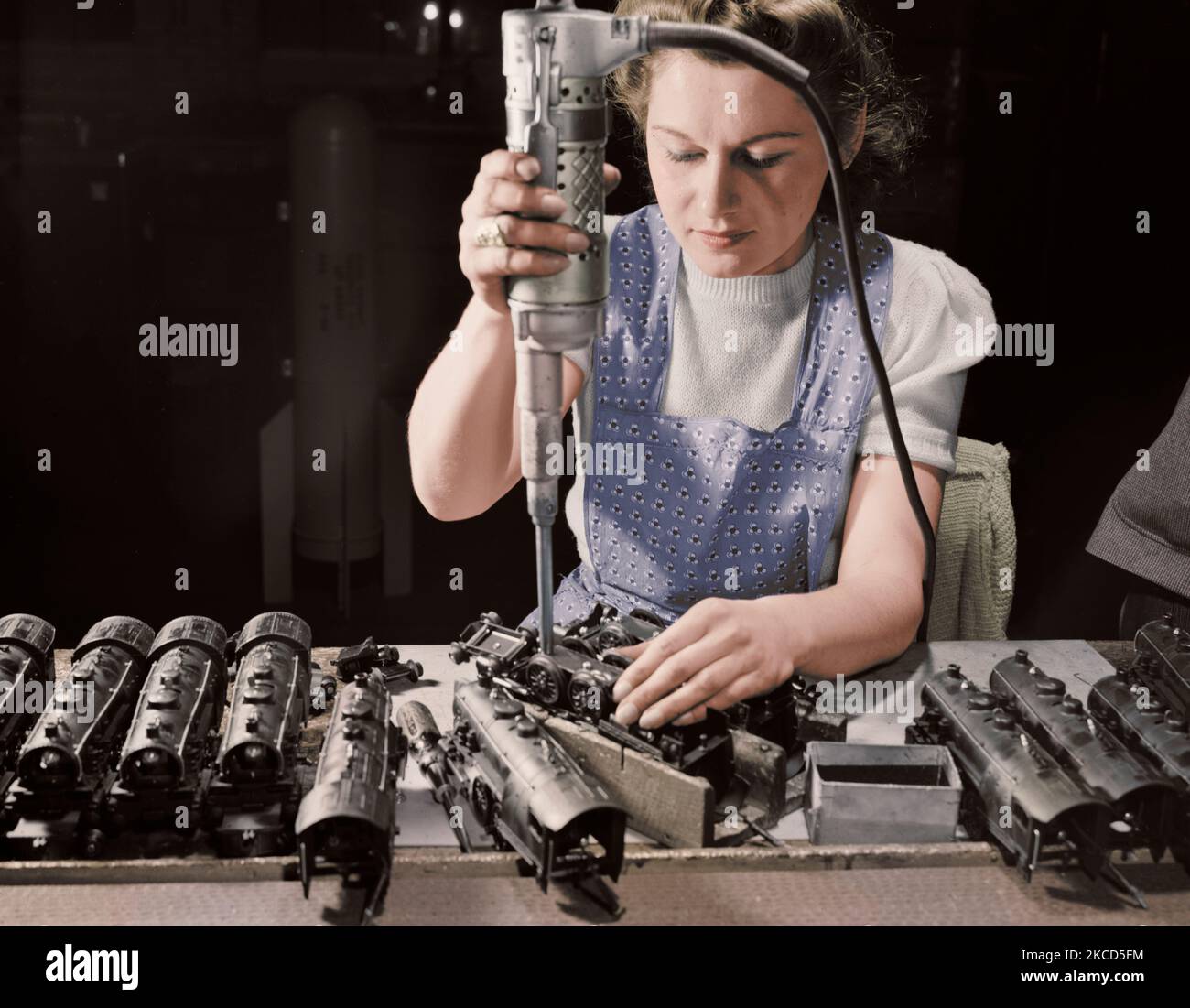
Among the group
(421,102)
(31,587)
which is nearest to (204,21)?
(421,102)

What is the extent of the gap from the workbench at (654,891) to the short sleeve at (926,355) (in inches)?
29.8

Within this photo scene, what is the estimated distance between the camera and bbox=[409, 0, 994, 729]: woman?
5.42 ft

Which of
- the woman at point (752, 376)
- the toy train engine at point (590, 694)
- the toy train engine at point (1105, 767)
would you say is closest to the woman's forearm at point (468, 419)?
the woman at point (752, 376)

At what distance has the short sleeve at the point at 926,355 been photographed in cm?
190

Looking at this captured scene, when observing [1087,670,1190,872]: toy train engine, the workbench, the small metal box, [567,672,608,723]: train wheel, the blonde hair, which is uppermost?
the blonde hair

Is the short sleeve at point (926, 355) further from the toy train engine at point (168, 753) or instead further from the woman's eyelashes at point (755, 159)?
the toy train engine at point (168, 753)

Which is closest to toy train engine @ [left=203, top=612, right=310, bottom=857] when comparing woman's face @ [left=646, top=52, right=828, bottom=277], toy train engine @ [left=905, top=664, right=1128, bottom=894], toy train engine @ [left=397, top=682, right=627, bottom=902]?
toy train engine @ [left=397, top=682, right=627, bottom=902]

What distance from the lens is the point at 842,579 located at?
1.79 meters

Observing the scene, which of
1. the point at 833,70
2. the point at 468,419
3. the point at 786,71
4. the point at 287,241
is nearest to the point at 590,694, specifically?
the point at 468,419

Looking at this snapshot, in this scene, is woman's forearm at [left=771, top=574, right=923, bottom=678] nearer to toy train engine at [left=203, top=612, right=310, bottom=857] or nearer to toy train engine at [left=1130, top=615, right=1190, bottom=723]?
toy train engine at [left=1130, top=615, right=1190, bottom=723]

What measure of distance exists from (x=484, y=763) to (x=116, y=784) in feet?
1.15

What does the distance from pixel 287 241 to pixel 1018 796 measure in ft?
5.78

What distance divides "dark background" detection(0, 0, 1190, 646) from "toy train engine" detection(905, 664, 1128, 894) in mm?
1209

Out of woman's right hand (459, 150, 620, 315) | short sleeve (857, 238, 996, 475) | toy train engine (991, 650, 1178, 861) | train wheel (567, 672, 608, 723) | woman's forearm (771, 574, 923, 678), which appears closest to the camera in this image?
woman's right hand (459, 150, 620, 315)
